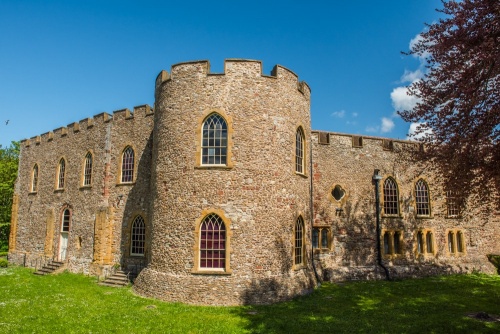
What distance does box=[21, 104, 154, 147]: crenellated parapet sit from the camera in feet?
65.3

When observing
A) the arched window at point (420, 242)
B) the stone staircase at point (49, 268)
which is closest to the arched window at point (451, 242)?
the arched window at point (420, 242)

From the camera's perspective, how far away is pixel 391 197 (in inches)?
819

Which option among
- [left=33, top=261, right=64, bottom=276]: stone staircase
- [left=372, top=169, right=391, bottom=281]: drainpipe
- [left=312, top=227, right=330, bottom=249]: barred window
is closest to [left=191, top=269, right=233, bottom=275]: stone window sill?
[left=312, top=227, right=330, bottom=249]: barred window

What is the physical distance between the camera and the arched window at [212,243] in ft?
44.2

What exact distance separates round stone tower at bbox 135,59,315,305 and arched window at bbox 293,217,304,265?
0.05 meters

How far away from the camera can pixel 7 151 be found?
4238 centimetres

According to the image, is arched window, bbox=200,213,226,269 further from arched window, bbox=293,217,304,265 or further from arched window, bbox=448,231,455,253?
arched window, bbox=448,231,455,253

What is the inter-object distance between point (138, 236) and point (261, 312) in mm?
9638

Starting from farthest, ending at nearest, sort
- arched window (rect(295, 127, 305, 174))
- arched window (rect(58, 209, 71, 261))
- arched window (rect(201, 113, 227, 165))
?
arched window (rect(58, 209, 71, 261)) < arched window (rect(295, 127, 305, 174)) < arched window (rect(201, 113, 227, 165))

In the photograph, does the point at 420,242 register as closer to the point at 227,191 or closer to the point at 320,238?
the point at 320,238

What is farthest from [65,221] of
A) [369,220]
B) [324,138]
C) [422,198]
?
[422,198]

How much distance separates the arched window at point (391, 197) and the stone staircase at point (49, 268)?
20966 mm

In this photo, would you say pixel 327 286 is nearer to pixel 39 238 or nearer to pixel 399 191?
pixel 399 191

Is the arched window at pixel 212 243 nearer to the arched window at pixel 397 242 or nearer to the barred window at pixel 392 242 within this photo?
the barred window at pixel 392 242
